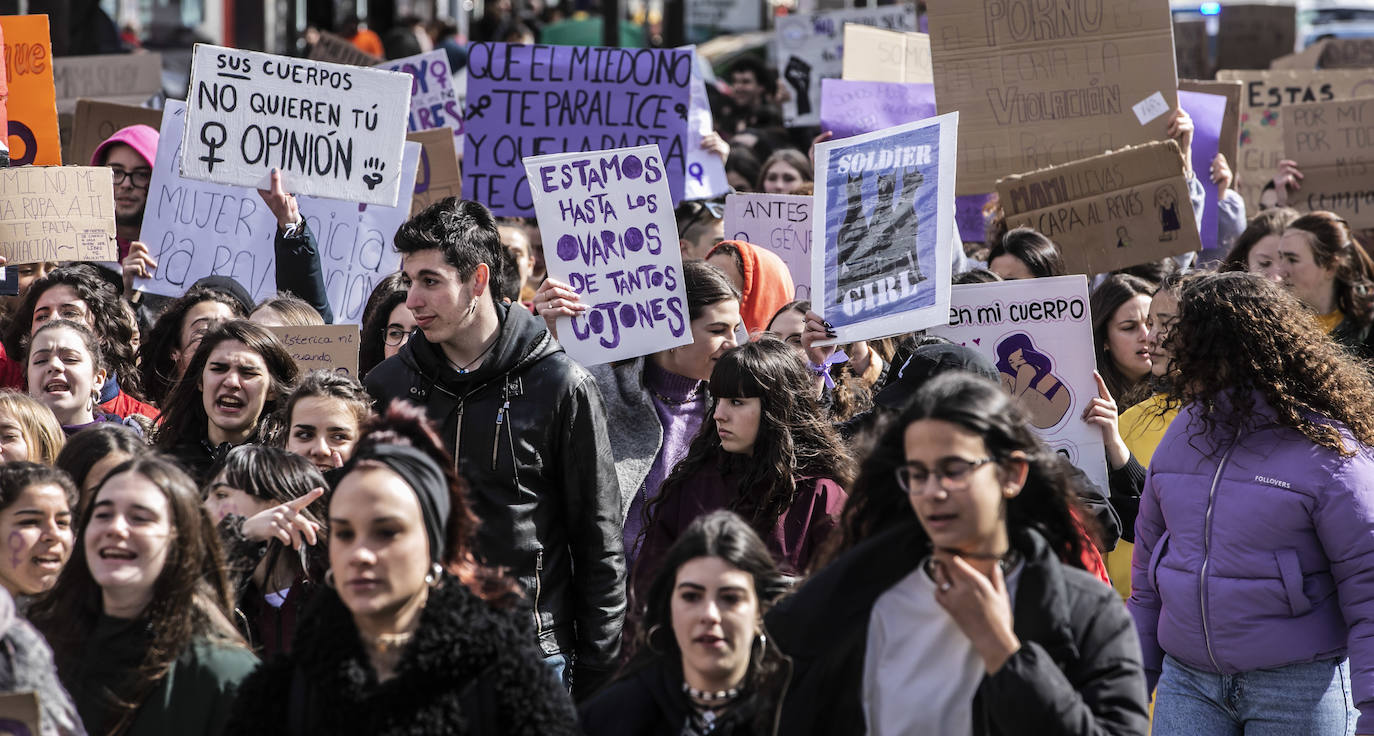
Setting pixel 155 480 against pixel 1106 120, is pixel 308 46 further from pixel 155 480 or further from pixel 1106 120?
pixel 155 480

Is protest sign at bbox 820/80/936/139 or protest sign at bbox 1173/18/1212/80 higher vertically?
protest sign at bbox 1173/18/1212/80

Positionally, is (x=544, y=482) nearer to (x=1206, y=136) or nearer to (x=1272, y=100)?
(x=1206, y=136)

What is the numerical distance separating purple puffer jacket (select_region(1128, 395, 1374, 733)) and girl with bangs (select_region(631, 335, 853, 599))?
0.98 m

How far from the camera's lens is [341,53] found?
10773mm

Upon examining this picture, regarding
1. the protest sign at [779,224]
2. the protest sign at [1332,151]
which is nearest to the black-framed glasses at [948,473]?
the protest sign at [779,224]

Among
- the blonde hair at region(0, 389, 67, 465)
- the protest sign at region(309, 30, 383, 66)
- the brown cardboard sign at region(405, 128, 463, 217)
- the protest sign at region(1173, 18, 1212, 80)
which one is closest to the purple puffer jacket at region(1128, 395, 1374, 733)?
the blonde hair at region(0, 389, 67, 465)

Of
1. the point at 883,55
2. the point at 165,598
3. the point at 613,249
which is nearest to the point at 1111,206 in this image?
the point at 613,249

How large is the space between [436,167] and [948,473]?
5.96m

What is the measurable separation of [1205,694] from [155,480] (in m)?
2.72

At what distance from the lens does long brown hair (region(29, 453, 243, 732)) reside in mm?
3395

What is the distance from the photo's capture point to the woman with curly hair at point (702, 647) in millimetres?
3311

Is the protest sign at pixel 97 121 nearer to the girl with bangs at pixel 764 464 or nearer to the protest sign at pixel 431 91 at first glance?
the protest sign at pixel 431 91

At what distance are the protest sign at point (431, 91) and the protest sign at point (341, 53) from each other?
4.08ft

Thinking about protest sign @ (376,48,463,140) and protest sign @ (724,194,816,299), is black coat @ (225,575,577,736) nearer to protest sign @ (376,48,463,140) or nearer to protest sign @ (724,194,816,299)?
protest sign @ (724,194,816,299)
